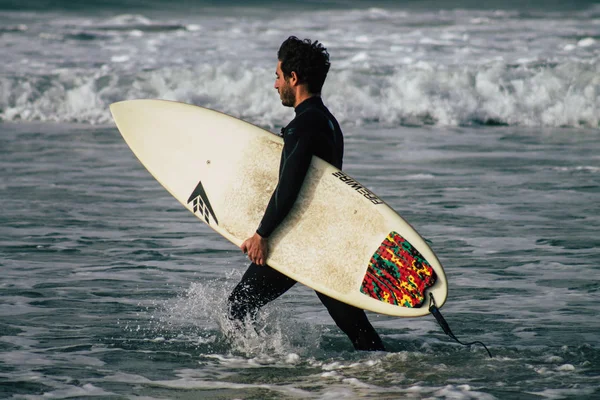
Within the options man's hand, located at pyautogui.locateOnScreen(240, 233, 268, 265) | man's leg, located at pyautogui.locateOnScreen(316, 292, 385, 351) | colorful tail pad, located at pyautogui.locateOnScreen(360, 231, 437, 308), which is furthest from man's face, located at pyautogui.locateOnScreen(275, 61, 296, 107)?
man's leg, located at pyautogui.locateOnScreen(316, 292, 385, 351)

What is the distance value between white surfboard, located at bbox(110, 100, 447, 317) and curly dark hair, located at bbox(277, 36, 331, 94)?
0.34 metres

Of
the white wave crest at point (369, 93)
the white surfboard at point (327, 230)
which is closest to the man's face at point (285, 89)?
the white surfboard at point (327, 230)

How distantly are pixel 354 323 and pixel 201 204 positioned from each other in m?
0.96

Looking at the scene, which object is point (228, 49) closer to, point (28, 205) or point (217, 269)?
point (28, 205)

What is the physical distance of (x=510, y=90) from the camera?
15.2m

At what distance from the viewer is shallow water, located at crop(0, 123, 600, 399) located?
4.02 meters

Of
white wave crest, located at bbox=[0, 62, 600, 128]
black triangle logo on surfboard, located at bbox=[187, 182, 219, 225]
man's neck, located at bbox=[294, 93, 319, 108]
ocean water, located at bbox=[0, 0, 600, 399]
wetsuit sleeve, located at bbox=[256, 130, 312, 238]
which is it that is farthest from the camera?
white wave crest, located at bbox=[0, 62, 600, 128]

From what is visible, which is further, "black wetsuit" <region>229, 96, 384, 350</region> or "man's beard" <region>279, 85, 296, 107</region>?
"man's beard" <region>279, 85, 296, 107</region>

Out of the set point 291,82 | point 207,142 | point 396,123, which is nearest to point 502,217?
point 207,142

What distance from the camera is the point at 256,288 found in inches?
166

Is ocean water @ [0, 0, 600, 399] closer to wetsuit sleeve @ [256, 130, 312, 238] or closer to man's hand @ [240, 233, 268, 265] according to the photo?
man's hand @ [240, 233, 268, 265]

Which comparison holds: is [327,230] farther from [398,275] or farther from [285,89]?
[285,89]

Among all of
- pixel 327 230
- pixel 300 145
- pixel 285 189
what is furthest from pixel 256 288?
pixel 300 145

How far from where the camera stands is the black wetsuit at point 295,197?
154 inches
